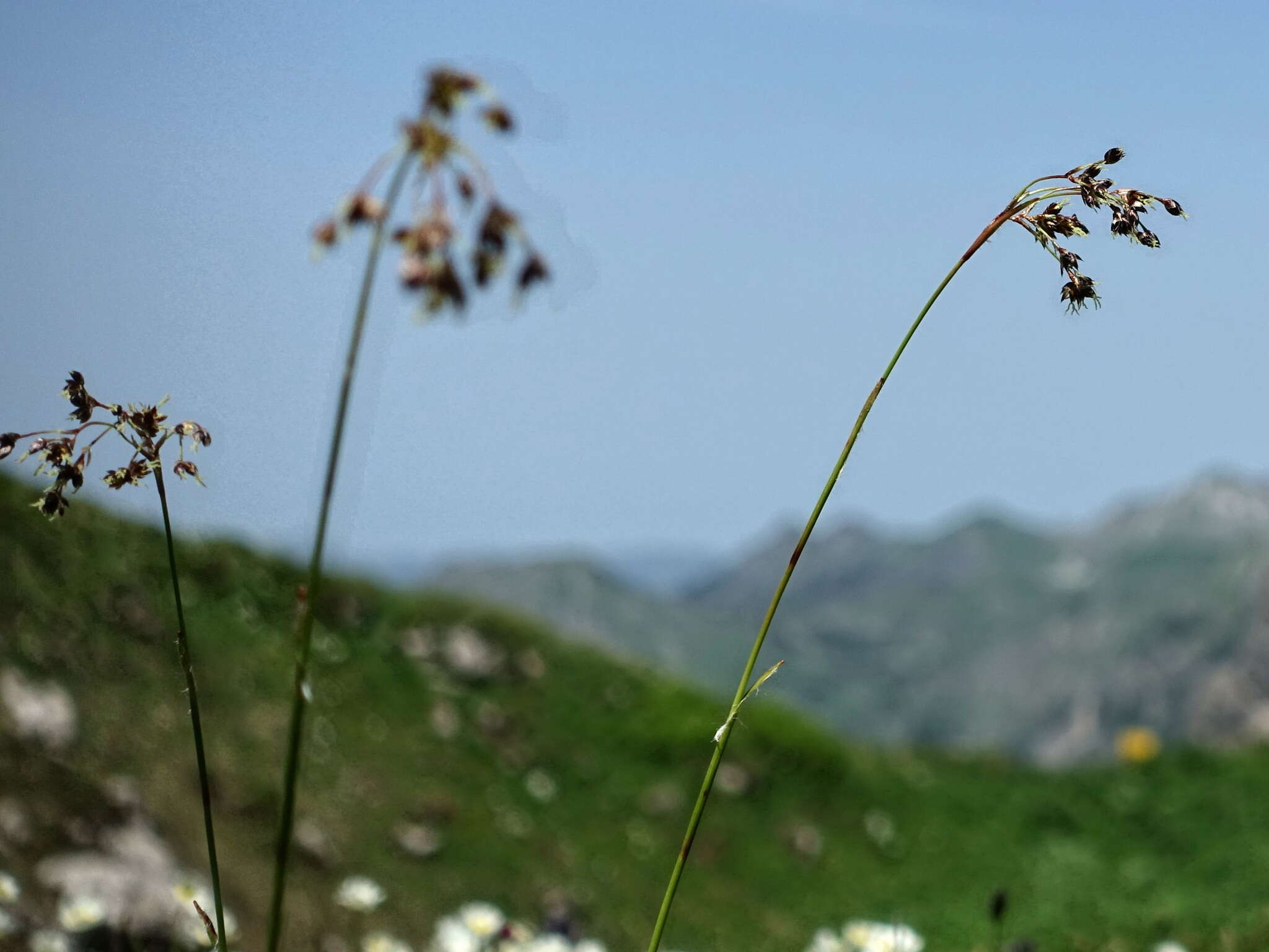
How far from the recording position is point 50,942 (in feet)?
13.4

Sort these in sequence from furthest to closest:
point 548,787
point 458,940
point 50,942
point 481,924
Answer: point 548,787 < point 50,942 < point 481,924 < point 458,940

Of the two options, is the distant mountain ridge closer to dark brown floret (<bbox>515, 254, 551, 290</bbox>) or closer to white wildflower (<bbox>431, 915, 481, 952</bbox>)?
white wildflower (<bbox>431, 915, 481, 952</bbox>)

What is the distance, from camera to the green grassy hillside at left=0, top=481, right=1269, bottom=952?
9.20m

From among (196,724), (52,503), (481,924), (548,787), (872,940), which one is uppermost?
(548,787)

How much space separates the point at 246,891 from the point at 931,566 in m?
67.3

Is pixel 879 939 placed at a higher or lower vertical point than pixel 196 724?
higher

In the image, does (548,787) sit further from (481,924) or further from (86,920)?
(86,920)

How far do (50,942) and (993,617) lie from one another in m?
64.3

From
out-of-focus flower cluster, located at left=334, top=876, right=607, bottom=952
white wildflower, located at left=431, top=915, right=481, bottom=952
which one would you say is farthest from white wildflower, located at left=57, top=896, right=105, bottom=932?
white wildflower, located at left=431, top=915, right=481, bottom=952

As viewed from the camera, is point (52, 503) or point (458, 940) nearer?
point (52, 503)

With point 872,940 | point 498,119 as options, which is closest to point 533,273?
point 498,119

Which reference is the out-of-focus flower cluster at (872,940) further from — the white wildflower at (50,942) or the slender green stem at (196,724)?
the white wildflower at (50,942)

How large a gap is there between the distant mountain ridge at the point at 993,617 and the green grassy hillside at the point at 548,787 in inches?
909

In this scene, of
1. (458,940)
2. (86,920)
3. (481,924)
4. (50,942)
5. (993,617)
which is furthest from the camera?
(993,617)
